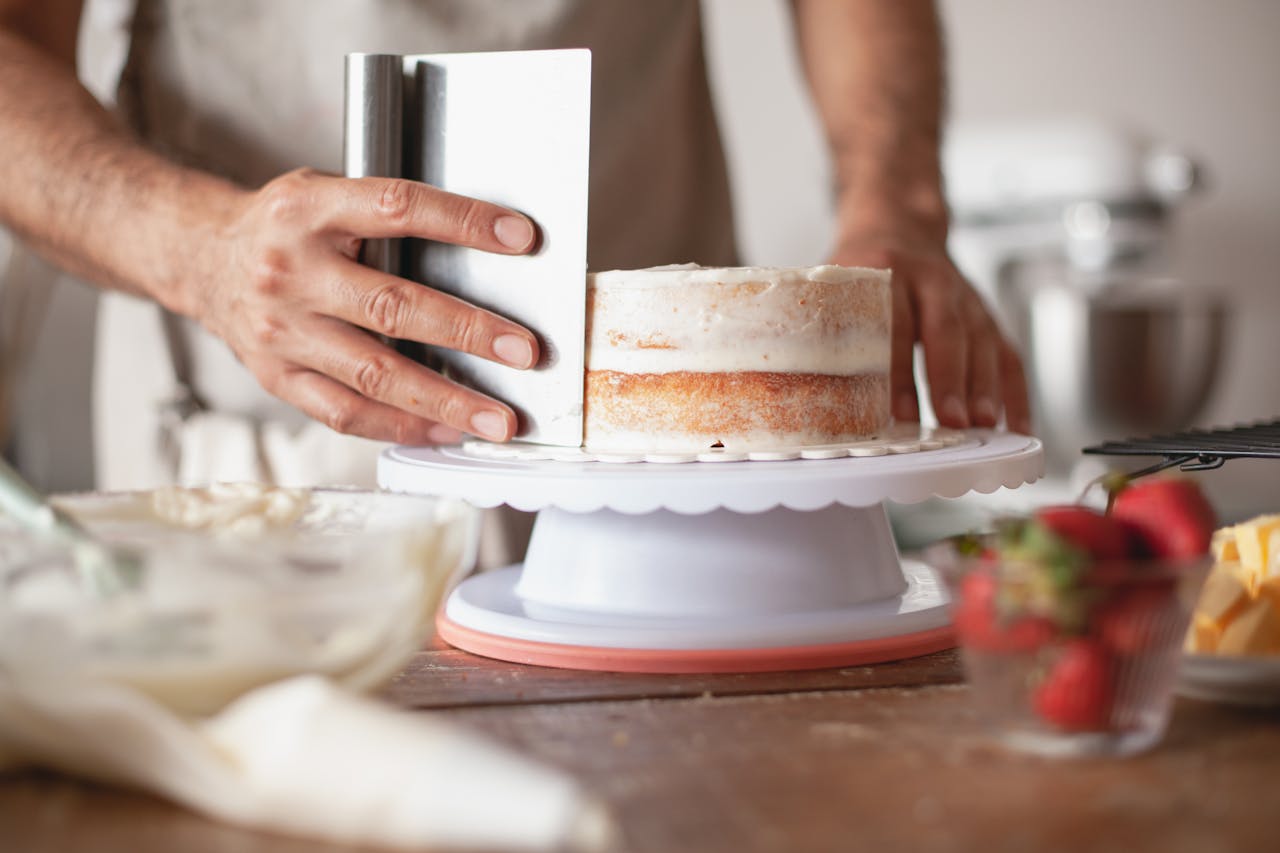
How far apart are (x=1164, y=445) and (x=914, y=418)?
40 cm

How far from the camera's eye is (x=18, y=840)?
633 mm

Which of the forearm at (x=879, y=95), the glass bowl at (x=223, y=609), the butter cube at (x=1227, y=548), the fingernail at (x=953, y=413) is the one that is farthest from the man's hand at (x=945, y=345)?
the glass bowl at (x=223, y=609)

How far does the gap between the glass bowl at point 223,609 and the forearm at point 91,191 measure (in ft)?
2.09

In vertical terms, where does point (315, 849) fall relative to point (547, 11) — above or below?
below

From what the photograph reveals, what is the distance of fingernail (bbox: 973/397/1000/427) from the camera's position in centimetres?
141

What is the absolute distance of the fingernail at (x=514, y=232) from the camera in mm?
1100

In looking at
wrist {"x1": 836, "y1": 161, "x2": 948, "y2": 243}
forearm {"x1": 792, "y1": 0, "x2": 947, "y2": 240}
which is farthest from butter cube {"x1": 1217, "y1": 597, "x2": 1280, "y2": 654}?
forearm {"x1": 792, "y1": 0, "x2": 947, "y2": 240}

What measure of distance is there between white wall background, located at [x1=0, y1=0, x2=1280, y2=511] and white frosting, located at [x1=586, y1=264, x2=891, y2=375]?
262cm

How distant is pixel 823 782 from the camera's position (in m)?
0.69

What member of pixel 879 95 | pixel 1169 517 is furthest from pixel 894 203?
pixel 1169 517

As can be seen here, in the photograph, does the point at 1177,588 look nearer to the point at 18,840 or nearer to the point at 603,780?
the point at 603,780

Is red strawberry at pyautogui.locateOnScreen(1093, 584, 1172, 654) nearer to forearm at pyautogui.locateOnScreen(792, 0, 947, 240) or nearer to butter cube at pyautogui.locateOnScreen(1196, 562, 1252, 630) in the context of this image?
butter cube at pyautogui.locateOnScreen(1196, 562, 1252, 630)

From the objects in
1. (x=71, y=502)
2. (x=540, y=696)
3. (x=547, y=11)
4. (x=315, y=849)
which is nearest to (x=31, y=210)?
(x=547, y=11)

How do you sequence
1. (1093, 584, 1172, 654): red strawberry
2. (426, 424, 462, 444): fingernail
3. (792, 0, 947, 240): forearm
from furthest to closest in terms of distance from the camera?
(792, 0, 947, 240): forearm
(426, 424, 462, 444): fingernail
(1093, 584, 1172, 654): red strawberry
